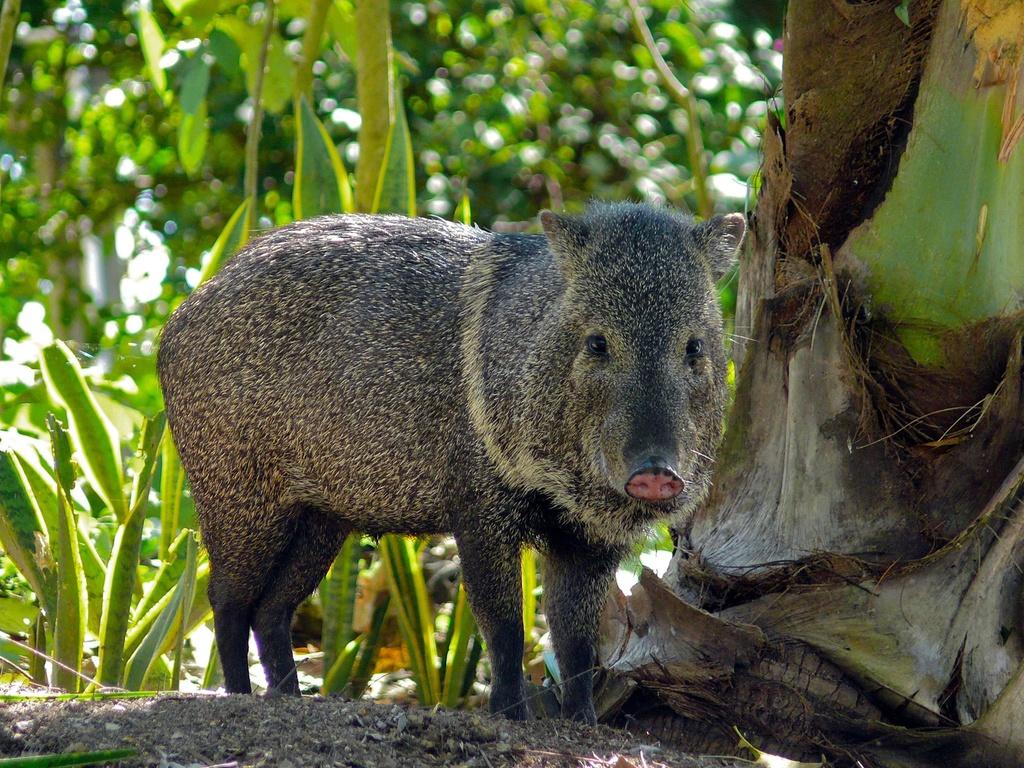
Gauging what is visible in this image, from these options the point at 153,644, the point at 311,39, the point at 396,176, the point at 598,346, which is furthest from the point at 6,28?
the point at 598,346

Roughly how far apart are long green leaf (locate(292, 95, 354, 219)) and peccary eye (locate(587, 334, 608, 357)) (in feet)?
4.84

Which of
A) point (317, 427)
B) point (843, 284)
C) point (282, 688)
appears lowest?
point (282, 688)

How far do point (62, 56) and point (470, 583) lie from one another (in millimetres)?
4696

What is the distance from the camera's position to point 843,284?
2717 mm

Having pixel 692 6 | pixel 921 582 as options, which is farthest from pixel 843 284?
pixel 692 6

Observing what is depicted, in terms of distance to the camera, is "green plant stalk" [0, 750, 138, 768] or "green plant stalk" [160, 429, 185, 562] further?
"green plant stalk" [160, 429, 185, 562]

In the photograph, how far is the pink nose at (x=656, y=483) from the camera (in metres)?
2.37

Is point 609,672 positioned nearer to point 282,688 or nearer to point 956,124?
point 282,688

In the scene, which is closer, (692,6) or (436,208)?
(692,6)

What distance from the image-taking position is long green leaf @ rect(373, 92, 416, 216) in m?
3.85

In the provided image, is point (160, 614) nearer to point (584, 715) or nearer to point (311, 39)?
point (584, 715)

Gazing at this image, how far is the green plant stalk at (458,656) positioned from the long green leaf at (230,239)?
4.00ft

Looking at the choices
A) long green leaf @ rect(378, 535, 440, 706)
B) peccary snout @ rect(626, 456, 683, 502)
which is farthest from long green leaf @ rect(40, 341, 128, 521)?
peccary snout @ rect(626, 456, 683, 502)

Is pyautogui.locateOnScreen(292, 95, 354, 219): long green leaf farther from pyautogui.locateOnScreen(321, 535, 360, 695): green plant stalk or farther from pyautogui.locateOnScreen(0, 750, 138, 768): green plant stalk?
pyautogui.locateOnScreen(0, 750, 138, 768): green plant stalk
